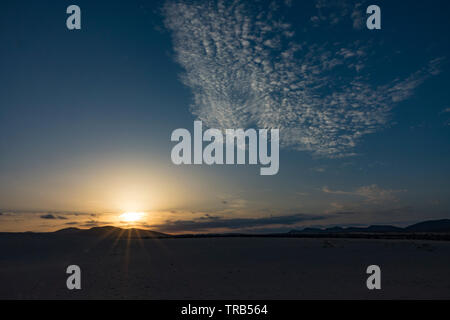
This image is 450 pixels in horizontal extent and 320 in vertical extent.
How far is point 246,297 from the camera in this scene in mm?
12359

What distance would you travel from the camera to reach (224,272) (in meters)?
17.5

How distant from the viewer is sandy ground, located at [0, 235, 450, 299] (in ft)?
43.0

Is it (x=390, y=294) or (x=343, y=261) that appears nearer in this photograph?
(x=390, y=294)

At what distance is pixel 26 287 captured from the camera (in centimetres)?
1438

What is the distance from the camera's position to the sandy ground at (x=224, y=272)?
1309cm

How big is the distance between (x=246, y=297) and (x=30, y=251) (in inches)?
929

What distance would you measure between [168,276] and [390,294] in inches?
420
